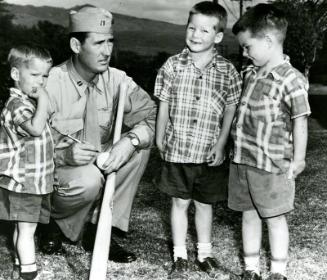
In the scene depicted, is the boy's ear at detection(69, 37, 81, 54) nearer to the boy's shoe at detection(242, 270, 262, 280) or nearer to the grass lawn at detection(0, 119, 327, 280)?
the grass lawn at detection(0, 119, 327, 280)

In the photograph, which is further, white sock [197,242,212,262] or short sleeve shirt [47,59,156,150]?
short sleeve shirt [47,59,156,150]

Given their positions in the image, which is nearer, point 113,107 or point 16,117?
point 16,117

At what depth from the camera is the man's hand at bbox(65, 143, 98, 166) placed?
3443mm

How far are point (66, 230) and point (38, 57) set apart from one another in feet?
4.17

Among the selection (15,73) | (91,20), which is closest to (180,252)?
(15,73)

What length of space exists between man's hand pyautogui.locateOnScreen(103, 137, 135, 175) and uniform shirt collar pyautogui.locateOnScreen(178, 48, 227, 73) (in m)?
0.61

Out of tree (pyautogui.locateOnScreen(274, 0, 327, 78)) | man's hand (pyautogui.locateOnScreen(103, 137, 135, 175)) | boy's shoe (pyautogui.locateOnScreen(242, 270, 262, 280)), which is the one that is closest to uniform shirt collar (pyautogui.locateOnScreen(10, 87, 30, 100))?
man's hand (pyautogui.locateOnScreen(103, 137, 135, 175))

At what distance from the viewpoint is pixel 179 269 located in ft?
10.9

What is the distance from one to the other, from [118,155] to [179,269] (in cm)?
79

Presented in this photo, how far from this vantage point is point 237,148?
10.4 ft

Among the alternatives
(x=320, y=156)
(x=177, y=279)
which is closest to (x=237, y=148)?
(x=177, y=279)

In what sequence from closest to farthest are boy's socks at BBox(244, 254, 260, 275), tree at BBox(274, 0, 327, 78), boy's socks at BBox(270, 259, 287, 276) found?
boy's socks at BBox(270, 259, 287, 276), boy's socks at BBox(244, 254, 260, 275), tree at BBox(274, 0, 327, 78)

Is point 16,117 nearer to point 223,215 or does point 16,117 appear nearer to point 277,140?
point 277,140

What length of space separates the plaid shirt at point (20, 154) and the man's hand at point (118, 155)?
45cm
